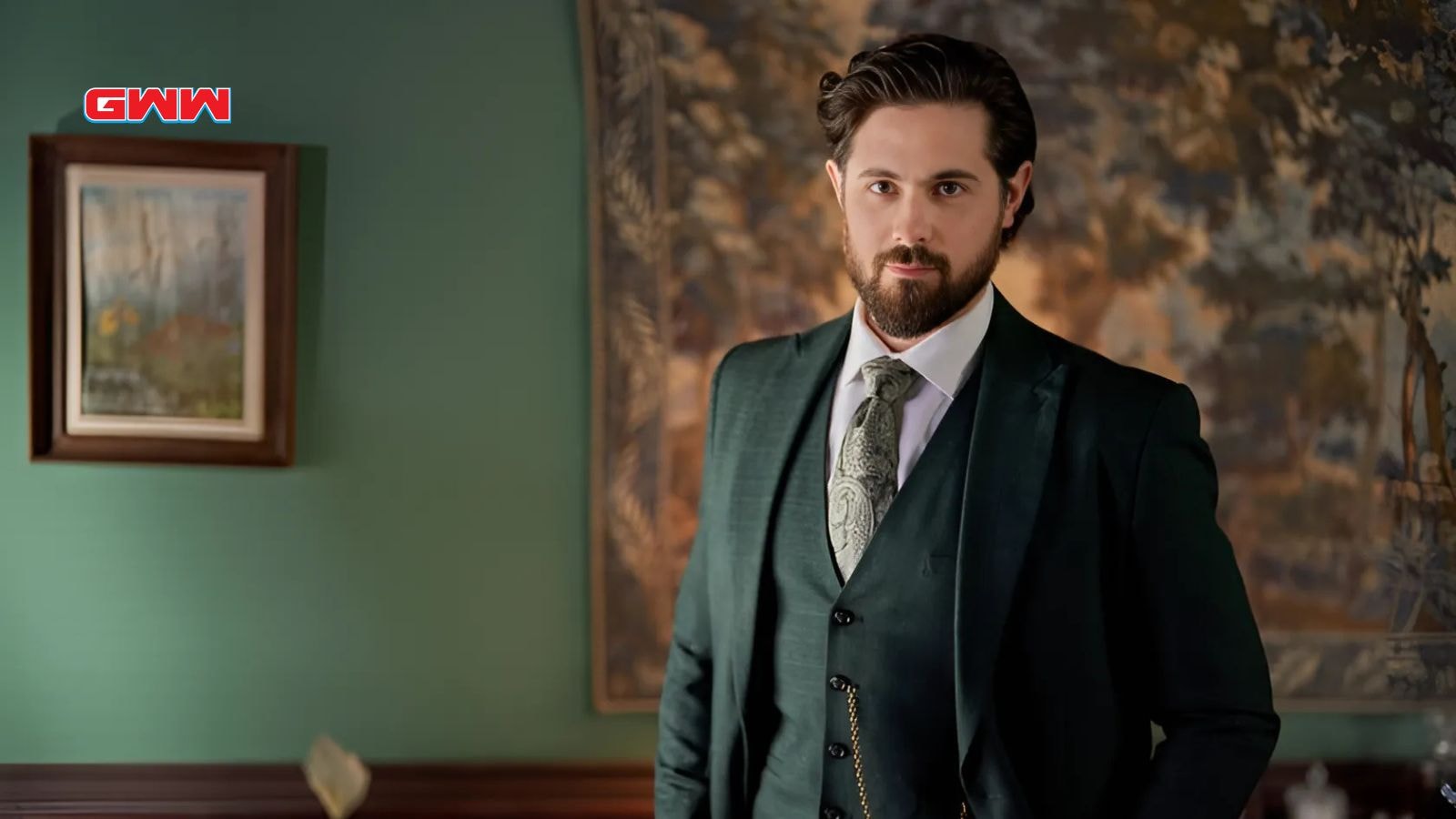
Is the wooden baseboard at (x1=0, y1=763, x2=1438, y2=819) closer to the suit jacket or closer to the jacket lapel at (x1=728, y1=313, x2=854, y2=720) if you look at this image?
the jacket lapel at (x1=728, y1=313, x2=854, y2=720)

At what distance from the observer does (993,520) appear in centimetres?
138

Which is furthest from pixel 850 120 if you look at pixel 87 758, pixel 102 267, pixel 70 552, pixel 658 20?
pixel 87 758

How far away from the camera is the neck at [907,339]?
59.2 inches

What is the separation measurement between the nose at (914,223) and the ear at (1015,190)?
0.40 ft

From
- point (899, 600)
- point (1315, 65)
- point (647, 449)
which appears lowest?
point (899, 600)

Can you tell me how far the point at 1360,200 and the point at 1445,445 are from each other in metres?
0.52

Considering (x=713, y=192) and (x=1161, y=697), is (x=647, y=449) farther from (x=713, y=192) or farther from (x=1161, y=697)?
(x=1161, y=697)

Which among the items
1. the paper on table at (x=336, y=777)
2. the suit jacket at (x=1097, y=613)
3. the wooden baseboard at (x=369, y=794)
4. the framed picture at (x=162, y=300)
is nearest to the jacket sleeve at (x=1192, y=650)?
the suit jacket at (x=1097, y=613)

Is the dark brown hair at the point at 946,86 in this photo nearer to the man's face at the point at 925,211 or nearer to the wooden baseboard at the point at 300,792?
the man's face at the point at 925,211

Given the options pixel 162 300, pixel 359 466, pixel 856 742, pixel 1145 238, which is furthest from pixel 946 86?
pixel 162 300

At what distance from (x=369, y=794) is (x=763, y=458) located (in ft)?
4.12

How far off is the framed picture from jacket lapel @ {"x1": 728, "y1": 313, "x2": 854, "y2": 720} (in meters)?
1.12

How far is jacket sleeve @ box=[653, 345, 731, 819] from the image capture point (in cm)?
167

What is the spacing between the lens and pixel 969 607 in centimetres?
135
